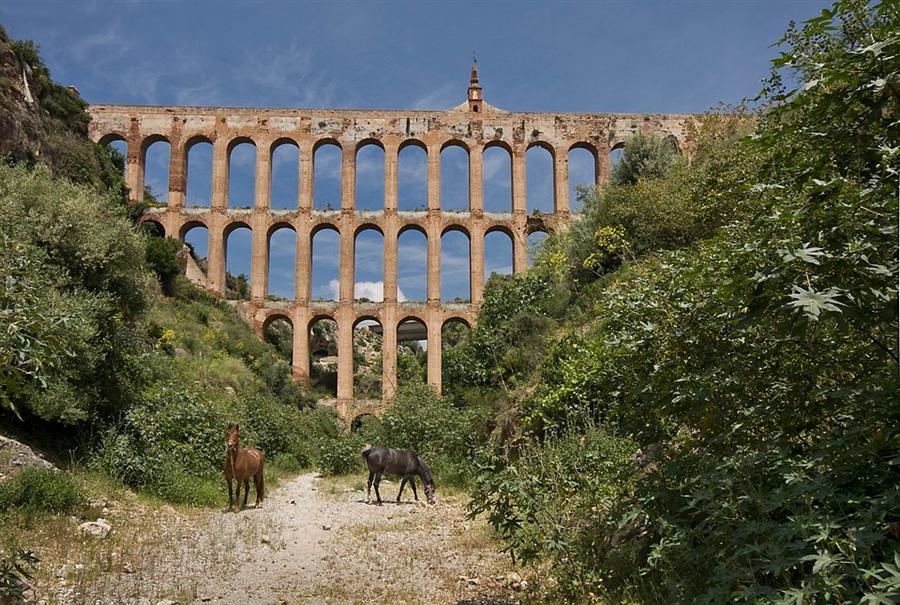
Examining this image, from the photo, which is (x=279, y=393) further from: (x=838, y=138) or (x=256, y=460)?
(x=838, y=138)

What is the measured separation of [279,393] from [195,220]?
380 inches

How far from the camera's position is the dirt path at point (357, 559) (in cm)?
511

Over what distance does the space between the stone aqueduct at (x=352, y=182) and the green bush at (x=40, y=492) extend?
839 inches

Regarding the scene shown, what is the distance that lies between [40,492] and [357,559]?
341 centimetres

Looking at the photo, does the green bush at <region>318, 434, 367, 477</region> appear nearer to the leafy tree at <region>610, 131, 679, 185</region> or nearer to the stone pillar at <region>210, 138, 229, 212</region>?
the leafy tree at <region>610, 131, 679, 185</region>

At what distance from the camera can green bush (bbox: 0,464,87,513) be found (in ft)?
22.3

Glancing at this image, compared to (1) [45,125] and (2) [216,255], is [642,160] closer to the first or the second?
(2) [216,255]

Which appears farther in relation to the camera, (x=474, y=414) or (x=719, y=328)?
(x=474, y=414)

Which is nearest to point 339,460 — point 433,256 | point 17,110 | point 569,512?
point 569,512

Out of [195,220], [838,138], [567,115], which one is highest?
[567,115]

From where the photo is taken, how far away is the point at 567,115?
106 ft

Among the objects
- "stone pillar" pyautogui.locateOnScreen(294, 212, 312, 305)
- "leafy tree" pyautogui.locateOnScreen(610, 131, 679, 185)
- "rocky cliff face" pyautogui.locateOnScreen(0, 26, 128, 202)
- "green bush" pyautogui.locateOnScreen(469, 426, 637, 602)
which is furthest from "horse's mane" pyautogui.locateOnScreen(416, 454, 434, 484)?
"stone pillar" pyautogui.locateOnScreen(294, 212, 312, 305)

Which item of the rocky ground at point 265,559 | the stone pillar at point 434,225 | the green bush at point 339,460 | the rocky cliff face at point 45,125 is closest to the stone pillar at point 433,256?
the stone pillar at point 434,225

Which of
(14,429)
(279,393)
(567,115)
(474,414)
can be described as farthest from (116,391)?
(567,115)
